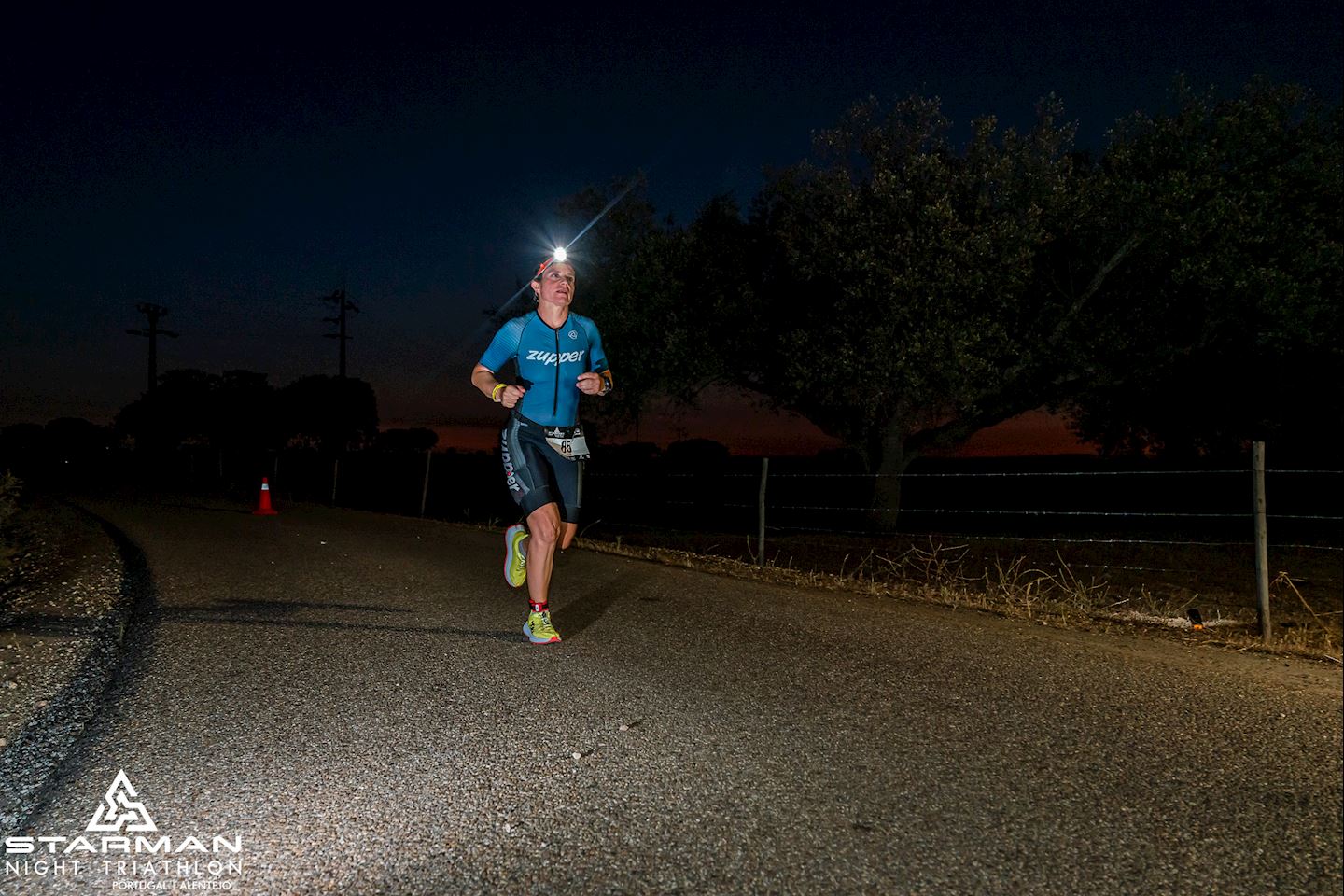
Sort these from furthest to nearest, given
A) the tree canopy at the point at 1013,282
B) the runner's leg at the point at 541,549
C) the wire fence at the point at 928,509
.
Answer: the tree canopy at the point at 1013,282 < the wire fence at the point at 928,509 < the runner's leg at the point at 541,549

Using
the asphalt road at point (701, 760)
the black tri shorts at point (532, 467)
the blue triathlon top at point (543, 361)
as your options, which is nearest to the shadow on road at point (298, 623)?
the asphalt road at point (701, 760)

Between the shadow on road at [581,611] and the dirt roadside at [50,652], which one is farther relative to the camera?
the shadow on road at [581,611]

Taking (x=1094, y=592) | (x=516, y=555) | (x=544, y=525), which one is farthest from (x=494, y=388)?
(x=1094, y=592)

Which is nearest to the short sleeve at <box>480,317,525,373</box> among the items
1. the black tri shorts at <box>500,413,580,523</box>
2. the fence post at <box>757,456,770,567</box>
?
the black tri shorts at <box>500,413,580,523</box>

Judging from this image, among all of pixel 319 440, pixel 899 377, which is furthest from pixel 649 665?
pixel 319 440

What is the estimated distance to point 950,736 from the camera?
135 inches

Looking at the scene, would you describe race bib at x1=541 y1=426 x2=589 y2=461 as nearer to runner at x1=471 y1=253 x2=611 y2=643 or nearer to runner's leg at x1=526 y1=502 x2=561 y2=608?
runner at x1=471 y1=253 x2=611 y2=643

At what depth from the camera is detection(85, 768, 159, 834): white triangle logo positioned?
2.58m

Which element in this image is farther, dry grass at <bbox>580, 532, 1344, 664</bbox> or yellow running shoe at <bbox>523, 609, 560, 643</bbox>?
dry grass at <bbox>580, 532, 1344, 664</bbox>

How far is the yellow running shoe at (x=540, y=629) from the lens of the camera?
194 inches

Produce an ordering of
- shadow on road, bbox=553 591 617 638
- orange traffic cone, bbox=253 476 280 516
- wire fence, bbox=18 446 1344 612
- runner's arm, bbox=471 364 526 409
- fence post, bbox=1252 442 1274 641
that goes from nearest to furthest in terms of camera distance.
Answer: runner's arm, bbox=471 364 526 409, shadow on road, bbox=553 591 617 638, fence post, bbox=1252 442 1274 641, wire fence, bbox=18 446 1344 612, orange traffic cone, bbox=253 476 280 516

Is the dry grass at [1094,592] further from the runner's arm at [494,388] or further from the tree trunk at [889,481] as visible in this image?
the runner's arm at [494,388]

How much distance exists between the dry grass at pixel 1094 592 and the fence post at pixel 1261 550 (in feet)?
0.42

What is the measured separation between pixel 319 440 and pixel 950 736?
201ft
